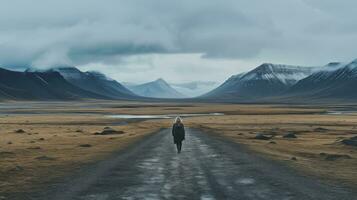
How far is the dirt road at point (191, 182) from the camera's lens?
19.6 m

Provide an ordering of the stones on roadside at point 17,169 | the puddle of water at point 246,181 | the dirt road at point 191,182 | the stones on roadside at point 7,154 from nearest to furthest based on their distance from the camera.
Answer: the dirt road at point 191,182 < the puddle of water at point 246,181 < the stones on roadside at point 17,169 < the stones on roadside at point 7,154

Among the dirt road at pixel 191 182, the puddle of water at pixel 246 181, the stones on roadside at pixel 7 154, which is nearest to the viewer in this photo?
the dirt road at pixel 191 182

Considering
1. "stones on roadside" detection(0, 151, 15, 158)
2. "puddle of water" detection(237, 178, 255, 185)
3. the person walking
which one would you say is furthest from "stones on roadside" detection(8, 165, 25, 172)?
the person walking

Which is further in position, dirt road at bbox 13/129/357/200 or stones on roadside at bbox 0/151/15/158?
stones on roadside at bbox 0/151/15/158

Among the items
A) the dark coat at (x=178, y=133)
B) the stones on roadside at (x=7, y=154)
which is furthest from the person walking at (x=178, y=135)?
the stones on roadside at (x=7, y=154)

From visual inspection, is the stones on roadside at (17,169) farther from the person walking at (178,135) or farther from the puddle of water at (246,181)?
the person walking at (178,135)

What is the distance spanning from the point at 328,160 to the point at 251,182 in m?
13.0

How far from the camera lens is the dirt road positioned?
19.6m

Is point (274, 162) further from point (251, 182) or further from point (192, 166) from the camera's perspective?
point (251, 182)

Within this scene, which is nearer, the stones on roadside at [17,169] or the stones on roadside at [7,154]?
the stones on roadside at [17,169]

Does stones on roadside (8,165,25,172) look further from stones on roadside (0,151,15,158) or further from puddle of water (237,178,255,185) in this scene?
puddle of water (237,178,255,185)

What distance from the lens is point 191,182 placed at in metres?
22.6

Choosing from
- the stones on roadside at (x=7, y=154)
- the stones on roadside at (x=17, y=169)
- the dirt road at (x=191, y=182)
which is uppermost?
the dirt road at (x=191, y=182)

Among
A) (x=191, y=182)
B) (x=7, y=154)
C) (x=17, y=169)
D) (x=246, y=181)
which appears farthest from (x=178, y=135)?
(x=191, y=182)
